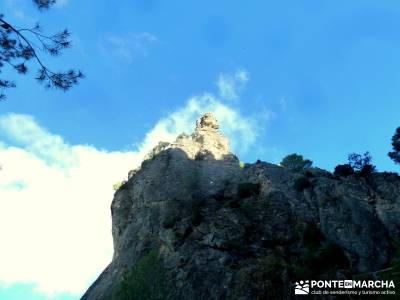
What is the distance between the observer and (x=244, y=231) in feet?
115

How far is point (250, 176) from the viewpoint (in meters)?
44.7

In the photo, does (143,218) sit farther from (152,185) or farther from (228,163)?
(228,163)

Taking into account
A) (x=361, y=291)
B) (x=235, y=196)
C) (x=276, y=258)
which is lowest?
(x=361, y=291)

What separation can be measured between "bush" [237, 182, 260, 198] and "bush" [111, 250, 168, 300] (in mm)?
9698

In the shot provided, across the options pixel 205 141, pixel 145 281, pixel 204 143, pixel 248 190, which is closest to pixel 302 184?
pixel 248 190

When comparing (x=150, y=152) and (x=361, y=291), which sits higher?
(x=150, y=152)

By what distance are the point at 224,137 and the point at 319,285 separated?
119 feet

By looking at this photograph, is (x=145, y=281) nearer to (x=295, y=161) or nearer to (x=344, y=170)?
(x=344, y=170)

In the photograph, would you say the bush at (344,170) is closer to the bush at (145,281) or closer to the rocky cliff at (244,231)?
the rocky cliff at (244,231)

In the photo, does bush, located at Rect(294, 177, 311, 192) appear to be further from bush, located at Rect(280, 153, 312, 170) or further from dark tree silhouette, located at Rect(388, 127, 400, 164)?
bush, located at Rect(280, 153, 312, 170)

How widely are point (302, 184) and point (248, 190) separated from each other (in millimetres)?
5141

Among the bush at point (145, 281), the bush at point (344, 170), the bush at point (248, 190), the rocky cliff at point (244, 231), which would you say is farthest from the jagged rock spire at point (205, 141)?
the bush at point (145, 281)

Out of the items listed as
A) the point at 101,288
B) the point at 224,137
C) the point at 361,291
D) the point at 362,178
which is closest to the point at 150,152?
the point at 224,137

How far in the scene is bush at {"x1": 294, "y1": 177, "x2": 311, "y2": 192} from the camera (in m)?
38.4
